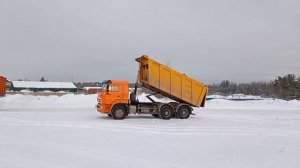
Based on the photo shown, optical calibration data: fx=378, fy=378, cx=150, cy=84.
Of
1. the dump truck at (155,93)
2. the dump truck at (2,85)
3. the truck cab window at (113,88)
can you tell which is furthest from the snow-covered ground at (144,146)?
the dump truck at (2,85)

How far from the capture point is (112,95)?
72.3 ft

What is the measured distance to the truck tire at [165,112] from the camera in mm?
22812

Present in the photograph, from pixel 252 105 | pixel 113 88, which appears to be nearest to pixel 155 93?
pixel 113 88

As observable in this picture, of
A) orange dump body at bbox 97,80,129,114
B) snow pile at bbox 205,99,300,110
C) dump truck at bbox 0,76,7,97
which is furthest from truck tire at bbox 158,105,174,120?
snow pile at bbox 205,99,300,110

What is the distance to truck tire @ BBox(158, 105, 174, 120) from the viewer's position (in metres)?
22.8


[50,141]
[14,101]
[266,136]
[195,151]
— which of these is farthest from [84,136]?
[14,101]

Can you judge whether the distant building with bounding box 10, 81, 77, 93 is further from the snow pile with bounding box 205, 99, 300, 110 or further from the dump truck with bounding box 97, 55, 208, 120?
the dump truck with bounding box 97, 55, 208, 120

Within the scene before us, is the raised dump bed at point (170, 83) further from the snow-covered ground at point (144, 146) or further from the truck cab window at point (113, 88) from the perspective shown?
the snow-covered ground at point (144, 146)

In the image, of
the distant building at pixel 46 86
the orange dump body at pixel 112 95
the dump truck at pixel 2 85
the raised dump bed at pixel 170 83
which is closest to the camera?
the orange dump body at pixel 112 95

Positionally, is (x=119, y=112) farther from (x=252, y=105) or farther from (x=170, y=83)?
(x=252, y=105)

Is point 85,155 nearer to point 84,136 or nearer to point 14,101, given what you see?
point 84,136

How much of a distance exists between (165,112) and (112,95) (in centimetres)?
342

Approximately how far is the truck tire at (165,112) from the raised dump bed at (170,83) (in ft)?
3.03

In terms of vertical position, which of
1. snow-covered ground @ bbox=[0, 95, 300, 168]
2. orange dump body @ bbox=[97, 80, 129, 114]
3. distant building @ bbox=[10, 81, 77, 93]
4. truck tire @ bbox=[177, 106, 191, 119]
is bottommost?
snow-covered ground @ bbox=[0, 95, 300, 168]
